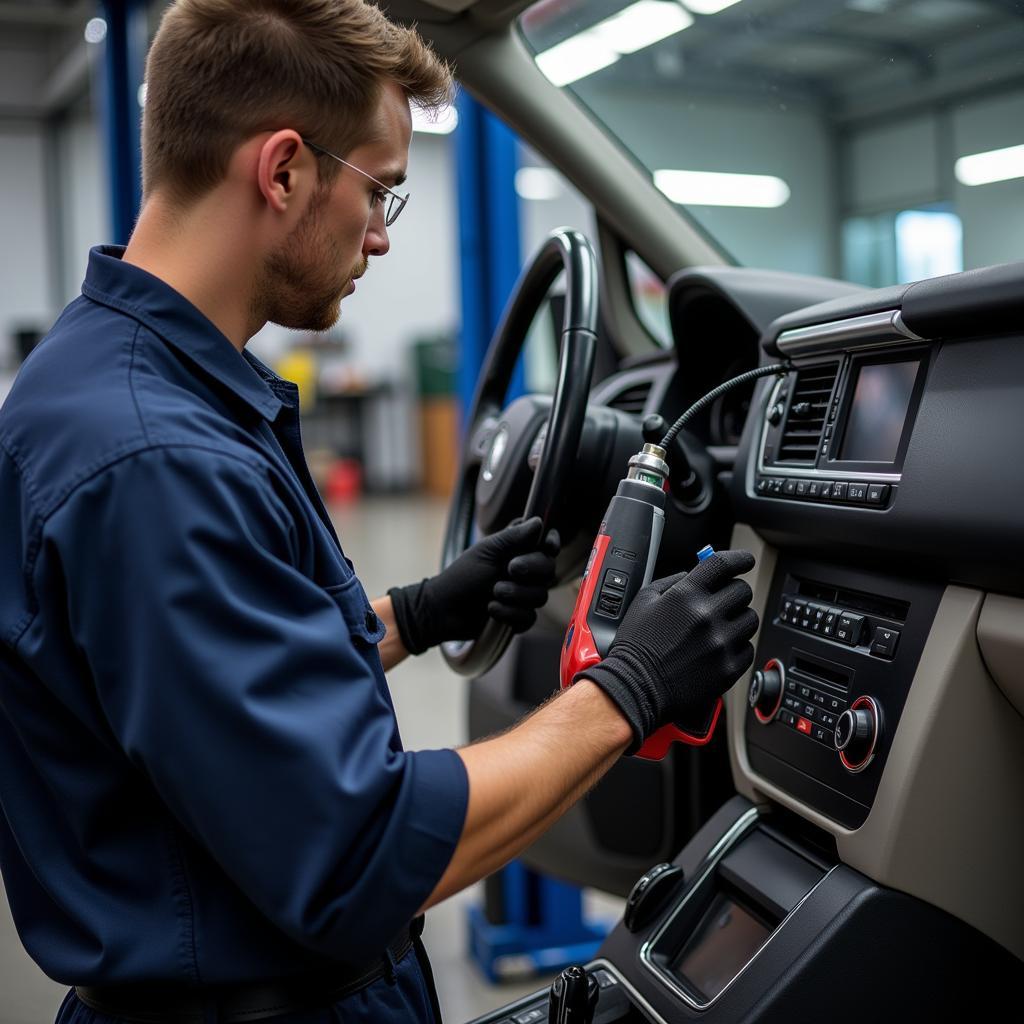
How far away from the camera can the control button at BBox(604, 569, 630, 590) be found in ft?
3.24

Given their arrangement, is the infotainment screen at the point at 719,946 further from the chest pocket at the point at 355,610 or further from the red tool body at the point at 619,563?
the chest pocket at the point at 355,610

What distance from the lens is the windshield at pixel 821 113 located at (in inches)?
57.7

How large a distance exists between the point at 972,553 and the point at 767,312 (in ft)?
1.62

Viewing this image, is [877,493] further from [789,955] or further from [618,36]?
[618,36]

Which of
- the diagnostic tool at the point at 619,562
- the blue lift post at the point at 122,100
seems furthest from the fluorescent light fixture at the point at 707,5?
the blue lift post at the point at 122,100

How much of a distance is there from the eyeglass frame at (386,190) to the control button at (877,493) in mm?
498

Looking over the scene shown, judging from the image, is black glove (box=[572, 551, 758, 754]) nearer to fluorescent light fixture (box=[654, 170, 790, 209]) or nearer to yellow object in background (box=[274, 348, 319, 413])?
fluorescent light fixture (box=[654, 170, 790, 209])

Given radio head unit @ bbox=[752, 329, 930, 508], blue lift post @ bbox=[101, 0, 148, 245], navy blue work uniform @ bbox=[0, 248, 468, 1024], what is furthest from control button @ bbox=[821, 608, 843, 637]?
blue lift post @ bbox=[101, 0, 148, 245]

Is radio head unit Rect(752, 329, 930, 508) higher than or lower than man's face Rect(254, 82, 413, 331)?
lower

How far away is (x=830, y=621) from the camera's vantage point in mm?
1112

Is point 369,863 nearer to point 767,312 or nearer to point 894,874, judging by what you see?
point 894,874

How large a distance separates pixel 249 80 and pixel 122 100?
119 inches

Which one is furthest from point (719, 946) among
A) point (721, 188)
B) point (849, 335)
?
point (721, 188)

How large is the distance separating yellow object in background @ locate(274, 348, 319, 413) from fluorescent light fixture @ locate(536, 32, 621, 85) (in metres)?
9.28
